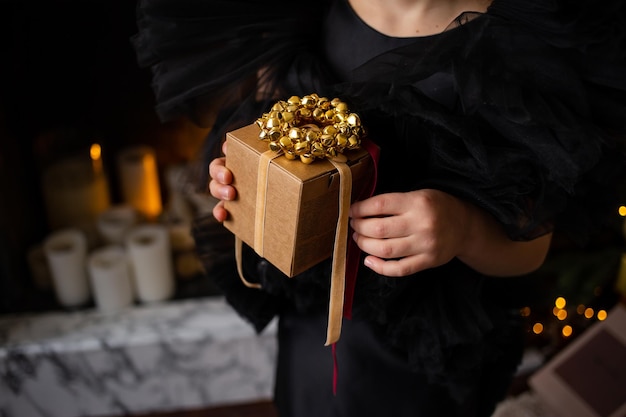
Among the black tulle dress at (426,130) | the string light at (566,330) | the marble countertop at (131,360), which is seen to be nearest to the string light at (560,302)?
the string light at (566,330)

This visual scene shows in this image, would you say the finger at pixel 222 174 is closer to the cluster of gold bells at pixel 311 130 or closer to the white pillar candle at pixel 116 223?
the cluster of gold bells at pixel 311 130

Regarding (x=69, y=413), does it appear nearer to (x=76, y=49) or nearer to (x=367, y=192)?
(x=76, y=49)

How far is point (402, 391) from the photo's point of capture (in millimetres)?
763

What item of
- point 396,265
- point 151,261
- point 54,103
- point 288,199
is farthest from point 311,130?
point 54,103

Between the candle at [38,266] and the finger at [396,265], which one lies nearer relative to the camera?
the finger at [396,265]

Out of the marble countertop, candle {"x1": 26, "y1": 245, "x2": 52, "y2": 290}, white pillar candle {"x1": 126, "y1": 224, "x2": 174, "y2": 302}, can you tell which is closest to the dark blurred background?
candle {"x1": 26, "y1": 245, "x2": 52, "y2": 290}

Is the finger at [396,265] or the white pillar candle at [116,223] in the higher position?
the finger at [396,265]

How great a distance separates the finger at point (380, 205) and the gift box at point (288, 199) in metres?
0.02

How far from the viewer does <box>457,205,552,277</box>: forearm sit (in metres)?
0.64

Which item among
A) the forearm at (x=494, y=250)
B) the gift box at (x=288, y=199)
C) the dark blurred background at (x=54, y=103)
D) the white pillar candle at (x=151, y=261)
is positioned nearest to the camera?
the gift box at (x=288, y=199)

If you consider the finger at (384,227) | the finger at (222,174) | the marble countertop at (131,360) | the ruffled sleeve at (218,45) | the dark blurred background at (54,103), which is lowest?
the marble countertop at (131,360)

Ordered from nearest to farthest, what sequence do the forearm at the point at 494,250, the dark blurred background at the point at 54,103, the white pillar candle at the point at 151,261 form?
the forearm at the point at 494,250, the dark blurred background at the point at 54,103, the white pillar candle at the point at 151,261

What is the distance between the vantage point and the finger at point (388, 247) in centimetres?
58

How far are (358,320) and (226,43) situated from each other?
0.40 metres
